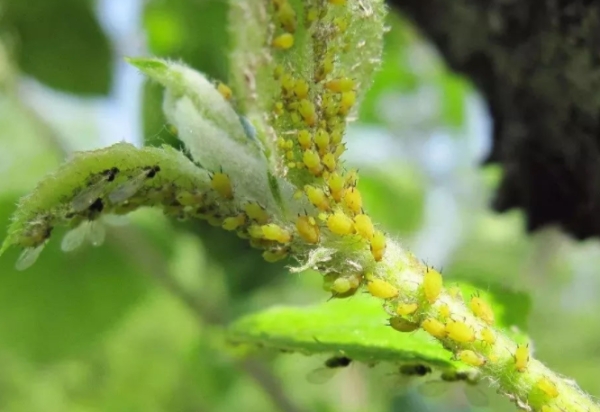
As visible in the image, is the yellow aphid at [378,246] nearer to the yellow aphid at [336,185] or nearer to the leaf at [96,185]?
the yellow aphid at [336,185]

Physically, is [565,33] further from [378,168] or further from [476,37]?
[378,168]

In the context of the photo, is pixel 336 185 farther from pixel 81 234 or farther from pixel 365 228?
pixel 81 234

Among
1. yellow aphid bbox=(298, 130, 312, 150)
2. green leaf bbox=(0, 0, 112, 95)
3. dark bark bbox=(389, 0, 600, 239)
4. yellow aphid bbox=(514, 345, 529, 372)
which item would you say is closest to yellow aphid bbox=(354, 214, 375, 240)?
yellow aphid bbox=(298, 130, 312, 150)

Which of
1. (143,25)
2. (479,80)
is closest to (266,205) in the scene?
(479,80)

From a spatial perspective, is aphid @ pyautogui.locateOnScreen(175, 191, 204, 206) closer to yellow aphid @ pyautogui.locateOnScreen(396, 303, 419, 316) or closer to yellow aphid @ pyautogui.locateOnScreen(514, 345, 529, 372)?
yellow aphid @ pyautogui.locateOnScreen(396, 303, 419, 316)

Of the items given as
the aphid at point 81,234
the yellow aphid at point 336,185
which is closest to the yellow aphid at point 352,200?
the yellow aphid at point 336,185

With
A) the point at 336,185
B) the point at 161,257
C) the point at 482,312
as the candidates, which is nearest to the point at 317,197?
the point at 336,185
